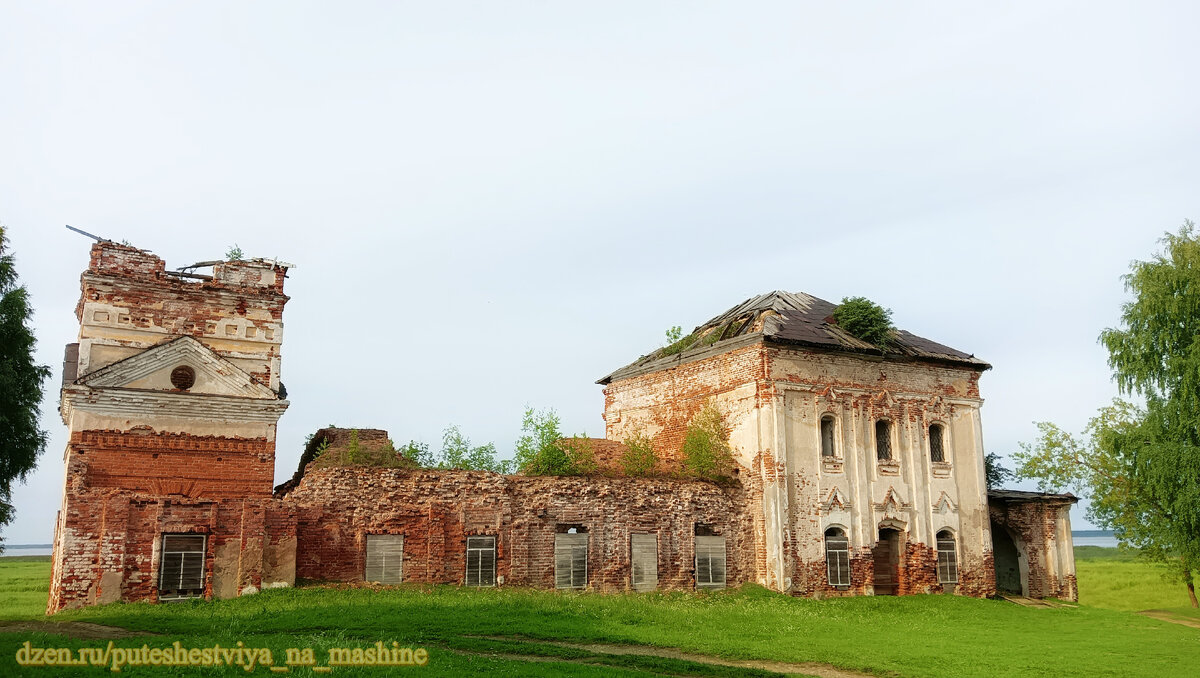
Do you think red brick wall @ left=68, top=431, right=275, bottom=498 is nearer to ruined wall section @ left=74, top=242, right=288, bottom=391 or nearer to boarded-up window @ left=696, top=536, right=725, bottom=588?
ruined wall section @ left=74, top=242, right=288, bottom=391

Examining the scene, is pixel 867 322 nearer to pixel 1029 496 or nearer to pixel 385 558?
pixel 1029 496

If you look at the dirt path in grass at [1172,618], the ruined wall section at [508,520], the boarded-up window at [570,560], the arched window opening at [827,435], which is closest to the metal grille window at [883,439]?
the arched window opening at [827,435]

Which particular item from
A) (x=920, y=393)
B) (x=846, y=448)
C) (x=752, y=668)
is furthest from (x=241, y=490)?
(x=920, y=393)

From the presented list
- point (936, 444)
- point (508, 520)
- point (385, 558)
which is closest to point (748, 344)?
point (936, 444)

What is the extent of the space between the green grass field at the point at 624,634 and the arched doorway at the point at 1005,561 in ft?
24.1

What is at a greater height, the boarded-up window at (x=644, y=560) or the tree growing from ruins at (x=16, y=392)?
the tree growing from ruins at (x=16, y=392)

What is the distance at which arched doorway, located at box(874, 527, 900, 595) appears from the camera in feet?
85.7

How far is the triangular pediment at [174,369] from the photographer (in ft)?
61.6

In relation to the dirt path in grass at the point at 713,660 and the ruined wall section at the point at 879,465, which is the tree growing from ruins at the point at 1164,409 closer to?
the ruined wall section at the point at 879,465

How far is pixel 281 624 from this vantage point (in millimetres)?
14336

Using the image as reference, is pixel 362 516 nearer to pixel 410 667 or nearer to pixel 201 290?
pixel 201 290

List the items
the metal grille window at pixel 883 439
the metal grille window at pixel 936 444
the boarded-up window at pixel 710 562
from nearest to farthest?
the boarded-up window at pixel 710 562 → the metal grille window at pixel 883 439 → the metal grille window at pixel 936 444

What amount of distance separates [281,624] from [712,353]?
1584 cm

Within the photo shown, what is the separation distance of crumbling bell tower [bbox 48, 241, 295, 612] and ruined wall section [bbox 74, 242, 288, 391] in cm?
2
